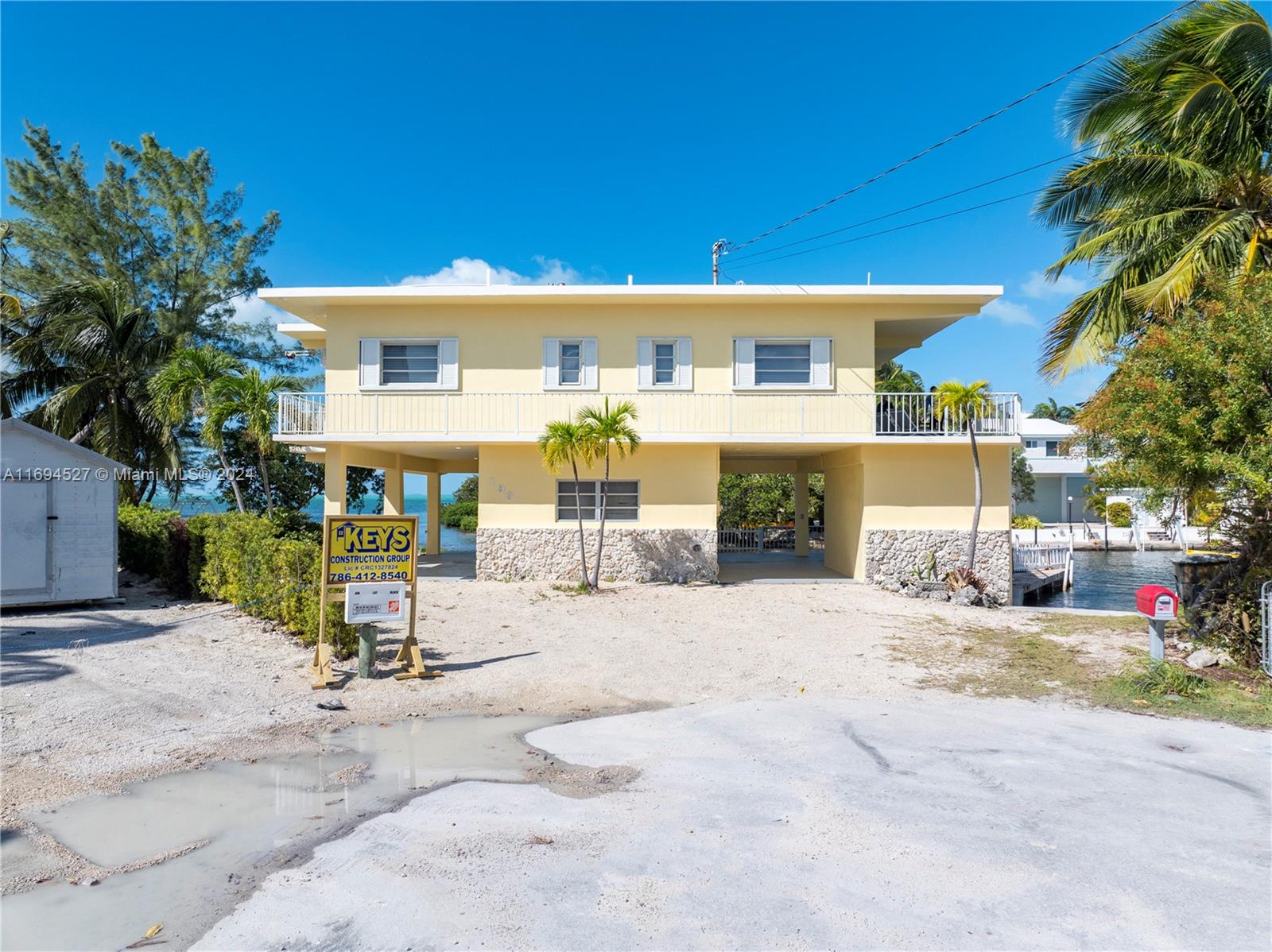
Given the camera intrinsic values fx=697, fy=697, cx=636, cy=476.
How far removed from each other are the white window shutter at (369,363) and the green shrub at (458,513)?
28.6 metres

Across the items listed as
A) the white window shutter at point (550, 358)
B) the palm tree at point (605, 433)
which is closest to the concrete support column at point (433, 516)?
the white window shutter at point (550, 358)

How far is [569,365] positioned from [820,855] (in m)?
13.8

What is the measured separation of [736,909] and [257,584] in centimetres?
956

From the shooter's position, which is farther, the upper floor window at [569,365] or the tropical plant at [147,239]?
the tropical plant at [147,239]

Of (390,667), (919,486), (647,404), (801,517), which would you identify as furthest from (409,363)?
(801,517)

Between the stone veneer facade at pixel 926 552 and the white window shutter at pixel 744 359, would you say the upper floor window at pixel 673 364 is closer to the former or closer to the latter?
the white window shutter at pixel 744 359

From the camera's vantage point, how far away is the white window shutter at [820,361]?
16359mm

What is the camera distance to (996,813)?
4621 mm

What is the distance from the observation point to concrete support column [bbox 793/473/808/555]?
74.3 ft

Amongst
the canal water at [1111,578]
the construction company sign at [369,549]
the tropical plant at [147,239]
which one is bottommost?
the canal water at [1111,578]

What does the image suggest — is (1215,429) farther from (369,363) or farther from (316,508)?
(316,508)

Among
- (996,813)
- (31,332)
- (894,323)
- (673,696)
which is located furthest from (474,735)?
(31,332)

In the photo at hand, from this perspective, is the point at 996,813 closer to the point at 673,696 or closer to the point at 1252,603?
the point at 673,696

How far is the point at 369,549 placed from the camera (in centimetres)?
811
